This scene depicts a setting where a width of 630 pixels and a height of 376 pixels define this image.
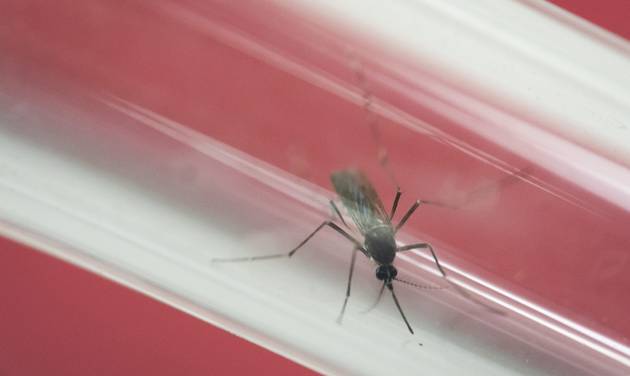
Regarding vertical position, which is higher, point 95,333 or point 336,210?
point 336,210

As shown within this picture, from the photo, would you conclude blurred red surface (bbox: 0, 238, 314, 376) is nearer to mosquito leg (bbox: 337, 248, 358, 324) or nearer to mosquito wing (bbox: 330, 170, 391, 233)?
mosquito leg (bbox: 337, 248, 358, 324)

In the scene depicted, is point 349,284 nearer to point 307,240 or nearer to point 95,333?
point 307,240

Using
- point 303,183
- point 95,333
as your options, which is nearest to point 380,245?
point 303,183

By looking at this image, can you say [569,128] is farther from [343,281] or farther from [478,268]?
[343,281]

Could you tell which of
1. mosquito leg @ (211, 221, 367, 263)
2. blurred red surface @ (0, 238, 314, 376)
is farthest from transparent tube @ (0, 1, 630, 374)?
blurred red surface @ (0, 238, 314, 376)

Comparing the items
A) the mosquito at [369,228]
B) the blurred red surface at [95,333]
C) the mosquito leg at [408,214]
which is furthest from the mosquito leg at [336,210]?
the blurred red surface at [95,333]

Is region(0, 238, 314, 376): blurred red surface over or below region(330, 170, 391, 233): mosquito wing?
below

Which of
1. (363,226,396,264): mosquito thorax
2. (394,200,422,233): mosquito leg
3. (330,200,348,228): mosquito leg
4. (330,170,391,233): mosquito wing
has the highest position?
(394,200,422,233): mosquito leg

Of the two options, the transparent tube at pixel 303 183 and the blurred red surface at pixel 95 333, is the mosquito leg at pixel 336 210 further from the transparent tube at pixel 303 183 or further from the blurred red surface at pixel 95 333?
the blurred red surface at pixel 95 333
